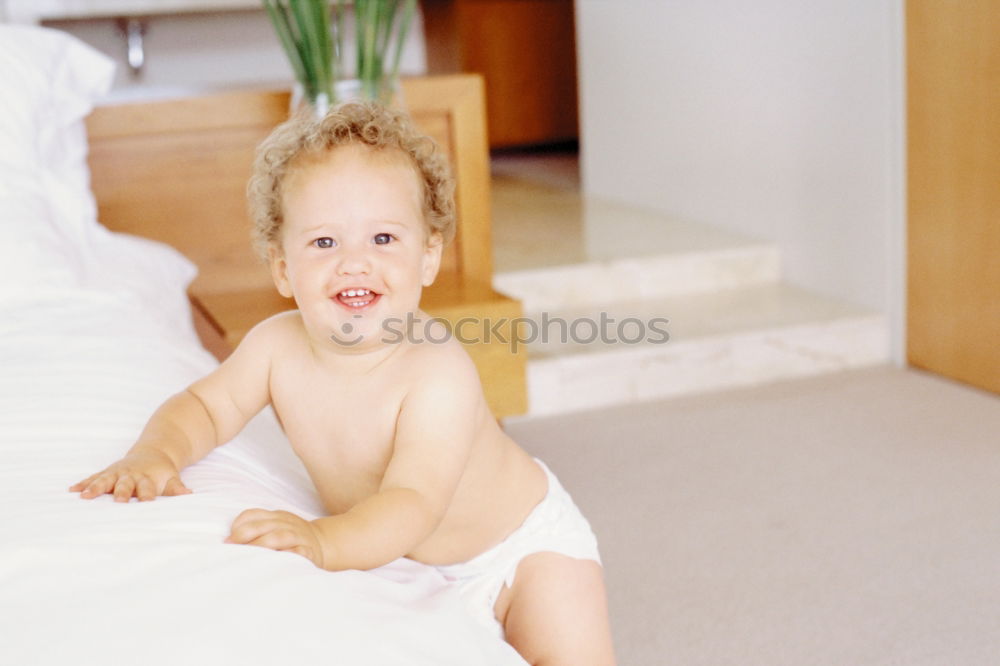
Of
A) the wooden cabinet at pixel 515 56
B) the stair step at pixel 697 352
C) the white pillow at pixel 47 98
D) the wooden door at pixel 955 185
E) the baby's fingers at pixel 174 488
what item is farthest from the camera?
the wooden cabinet at pixel 515 56

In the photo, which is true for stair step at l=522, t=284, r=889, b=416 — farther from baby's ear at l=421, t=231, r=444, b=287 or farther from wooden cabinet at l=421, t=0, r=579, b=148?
wooden cabinet at l=421, t=0, r=579, b=148

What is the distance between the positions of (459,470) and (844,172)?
2051 mm

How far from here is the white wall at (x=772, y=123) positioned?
2.64 metres

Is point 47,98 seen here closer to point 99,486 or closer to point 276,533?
point 99,486

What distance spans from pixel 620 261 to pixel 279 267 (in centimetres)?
197

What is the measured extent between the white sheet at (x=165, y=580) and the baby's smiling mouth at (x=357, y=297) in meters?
0.18

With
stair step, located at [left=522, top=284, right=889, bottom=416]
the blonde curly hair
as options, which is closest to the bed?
the blonde curly hair

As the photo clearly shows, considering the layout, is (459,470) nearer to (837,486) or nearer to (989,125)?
(837,486)

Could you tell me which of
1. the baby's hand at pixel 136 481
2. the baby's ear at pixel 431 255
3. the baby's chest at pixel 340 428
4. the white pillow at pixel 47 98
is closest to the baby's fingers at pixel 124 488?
the baby's hand at pixel 136 481

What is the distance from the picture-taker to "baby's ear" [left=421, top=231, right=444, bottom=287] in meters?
1.06

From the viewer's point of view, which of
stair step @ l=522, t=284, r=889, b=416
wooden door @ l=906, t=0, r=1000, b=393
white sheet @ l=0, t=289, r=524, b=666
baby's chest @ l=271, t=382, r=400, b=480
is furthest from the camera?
stair step @ l=522, t=284, r=889, b=416

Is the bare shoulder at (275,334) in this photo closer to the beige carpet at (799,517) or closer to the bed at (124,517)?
the bed at (124,517)

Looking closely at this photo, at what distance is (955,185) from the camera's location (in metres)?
2.43

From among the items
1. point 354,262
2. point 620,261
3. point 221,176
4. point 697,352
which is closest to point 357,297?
Result: point 354,262
